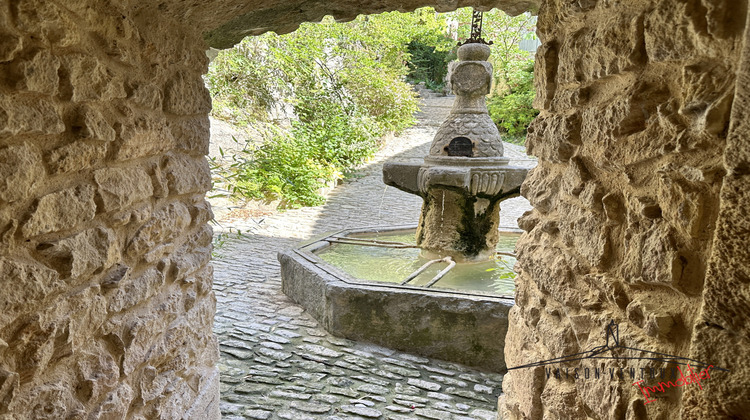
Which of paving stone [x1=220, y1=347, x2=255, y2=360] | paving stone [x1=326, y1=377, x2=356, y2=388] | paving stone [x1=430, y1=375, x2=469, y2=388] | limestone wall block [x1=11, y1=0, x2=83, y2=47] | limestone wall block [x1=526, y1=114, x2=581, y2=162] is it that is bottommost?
paving stone [x1=430, y1=375, x2=469, y2=388]

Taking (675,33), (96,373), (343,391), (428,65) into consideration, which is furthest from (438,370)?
(428,65)

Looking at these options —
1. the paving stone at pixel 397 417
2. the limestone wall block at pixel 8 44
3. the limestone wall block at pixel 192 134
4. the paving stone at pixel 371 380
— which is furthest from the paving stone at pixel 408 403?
the limestone wall block at pixel 8 44

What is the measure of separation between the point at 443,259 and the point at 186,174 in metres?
3.27

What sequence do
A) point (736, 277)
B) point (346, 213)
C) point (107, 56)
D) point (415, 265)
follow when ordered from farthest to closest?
point (346, 213)
point (415, 265)
point (107, 56)
point (736, 277)

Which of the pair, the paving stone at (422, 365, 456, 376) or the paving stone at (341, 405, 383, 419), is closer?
the paving stone at (341, 405, 383, 419)

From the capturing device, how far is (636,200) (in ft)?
4.16

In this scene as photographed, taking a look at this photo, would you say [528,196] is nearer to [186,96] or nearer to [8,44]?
[186,96]

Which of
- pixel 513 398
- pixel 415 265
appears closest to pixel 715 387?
pixel 513 398

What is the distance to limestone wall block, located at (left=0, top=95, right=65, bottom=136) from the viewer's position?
3.74ft

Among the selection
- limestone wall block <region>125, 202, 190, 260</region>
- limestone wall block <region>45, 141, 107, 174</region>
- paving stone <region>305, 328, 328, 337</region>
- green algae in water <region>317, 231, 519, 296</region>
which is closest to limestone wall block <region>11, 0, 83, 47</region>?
limestone wall block <region>45, 141, 107, 174</region>

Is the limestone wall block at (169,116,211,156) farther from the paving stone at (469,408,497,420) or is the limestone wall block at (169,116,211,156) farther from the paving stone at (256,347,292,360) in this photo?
the paving stone at (469,408,497,420)

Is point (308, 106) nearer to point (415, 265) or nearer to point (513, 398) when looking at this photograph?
point (415, 265)

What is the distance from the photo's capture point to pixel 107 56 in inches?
60.5

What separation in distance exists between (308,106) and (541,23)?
9.53m
